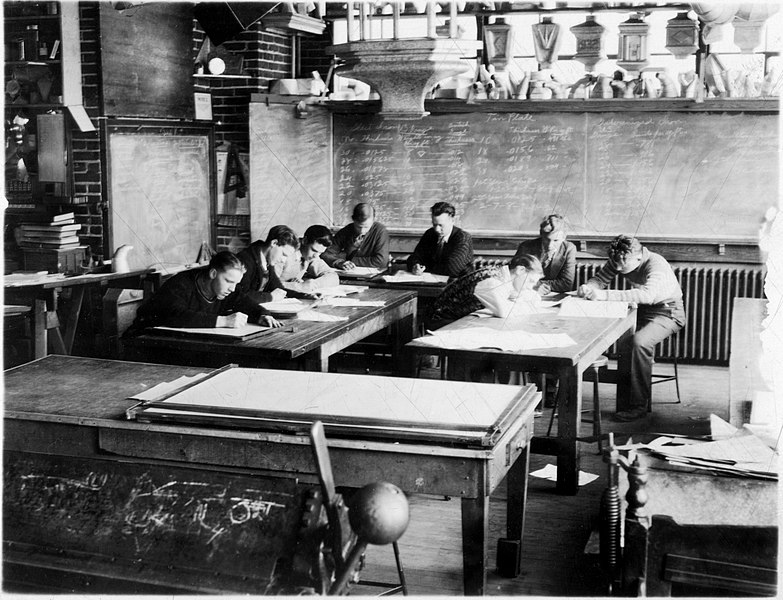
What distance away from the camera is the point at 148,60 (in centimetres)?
751

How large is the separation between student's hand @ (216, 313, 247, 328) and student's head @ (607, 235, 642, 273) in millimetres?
2394

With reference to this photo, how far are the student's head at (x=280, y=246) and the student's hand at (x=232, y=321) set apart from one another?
4.23 ft

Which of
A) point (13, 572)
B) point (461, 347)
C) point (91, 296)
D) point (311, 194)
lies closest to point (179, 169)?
point (311, 194)

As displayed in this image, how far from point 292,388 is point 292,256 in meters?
2.69

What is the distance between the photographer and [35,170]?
286 inches

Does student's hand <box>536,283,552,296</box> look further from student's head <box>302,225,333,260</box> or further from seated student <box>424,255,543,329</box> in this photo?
student's head <box>302,225,333,260</box>

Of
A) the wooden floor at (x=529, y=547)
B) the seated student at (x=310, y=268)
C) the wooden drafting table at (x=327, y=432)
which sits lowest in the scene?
the wooden floor at (x=529, y=547)

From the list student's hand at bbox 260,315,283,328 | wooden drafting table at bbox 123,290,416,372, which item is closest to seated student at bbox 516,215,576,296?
wooden drafting table at bbox 123,290,416,372

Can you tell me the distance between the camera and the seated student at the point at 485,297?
5.17 metres

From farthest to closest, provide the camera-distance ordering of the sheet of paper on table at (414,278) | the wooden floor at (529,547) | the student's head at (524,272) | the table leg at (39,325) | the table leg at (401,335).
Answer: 1. the sheet of paper on table at (414,278)
2. the table leg at (39,325)
3. the table leg at (401,335)
4. the student's head at (524,272)
5. the wooden floor at (529,547)

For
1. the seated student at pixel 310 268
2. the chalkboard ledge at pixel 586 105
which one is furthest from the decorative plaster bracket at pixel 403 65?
the chalkboard ledge at pixel 586 105

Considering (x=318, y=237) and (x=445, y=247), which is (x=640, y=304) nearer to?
(x=445, y=247)

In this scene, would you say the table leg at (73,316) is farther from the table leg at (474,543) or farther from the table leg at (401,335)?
the table leg at (474,543)

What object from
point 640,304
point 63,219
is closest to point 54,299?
point 63,219
